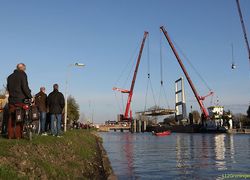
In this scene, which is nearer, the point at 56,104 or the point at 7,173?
the point at 7,173

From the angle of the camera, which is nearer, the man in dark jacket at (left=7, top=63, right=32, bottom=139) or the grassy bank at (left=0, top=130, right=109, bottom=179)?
the grassy bank at (left=0, top=130, right=109, bottom=179)

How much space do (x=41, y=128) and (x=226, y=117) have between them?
423ft

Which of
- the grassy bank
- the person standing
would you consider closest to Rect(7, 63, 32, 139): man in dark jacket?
the grassy bank

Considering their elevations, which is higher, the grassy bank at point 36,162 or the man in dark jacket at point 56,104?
the man in dark jacket at point 56,104

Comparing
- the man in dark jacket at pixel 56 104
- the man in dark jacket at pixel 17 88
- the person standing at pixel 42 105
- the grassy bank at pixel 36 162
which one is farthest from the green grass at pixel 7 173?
the person standing at pixel 42 105

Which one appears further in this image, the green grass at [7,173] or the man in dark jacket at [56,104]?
the man in dark jacket at [56,104]

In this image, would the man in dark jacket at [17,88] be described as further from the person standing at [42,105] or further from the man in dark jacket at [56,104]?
the person standing at [42,105]

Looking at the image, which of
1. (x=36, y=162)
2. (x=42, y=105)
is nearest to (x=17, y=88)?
(x=36, y=162)

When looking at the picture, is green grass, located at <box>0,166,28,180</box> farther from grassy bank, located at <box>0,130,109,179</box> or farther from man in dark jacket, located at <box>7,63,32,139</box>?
man in dark jacket, located at <box>7,63,32,139</box>

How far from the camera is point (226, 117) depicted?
464ft

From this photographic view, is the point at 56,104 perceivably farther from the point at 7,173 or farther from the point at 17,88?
the point at 7,173

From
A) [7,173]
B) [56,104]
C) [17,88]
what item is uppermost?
[17,88]

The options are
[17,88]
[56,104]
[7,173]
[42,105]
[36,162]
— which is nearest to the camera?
[7,173]

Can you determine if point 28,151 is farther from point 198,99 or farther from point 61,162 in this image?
point 198,99
